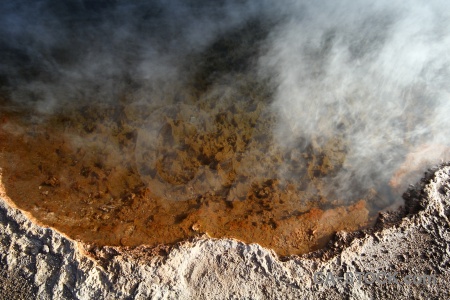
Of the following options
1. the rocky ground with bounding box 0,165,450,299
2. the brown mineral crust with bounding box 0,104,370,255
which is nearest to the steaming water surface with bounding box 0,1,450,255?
the brown mineral crust with bounding box 0,104,370,255

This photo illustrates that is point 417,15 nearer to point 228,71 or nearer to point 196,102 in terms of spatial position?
point 228,71

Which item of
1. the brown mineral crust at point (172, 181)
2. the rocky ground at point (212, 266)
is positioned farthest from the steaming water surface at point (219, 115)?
the rocky ground at point (212, 266)

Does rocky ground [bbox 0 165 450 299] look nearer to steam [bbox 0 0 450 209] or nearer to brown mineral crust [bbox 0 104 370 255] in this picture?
brown mineral crust [bbox 0 104 370 255]

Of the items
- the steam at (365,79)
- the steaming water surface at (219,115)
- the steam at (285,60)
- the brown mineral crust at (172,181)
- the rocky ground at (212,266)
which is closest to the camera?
the rocky ground at (212,266)

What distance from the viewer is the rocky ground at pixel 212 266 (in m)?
2.22

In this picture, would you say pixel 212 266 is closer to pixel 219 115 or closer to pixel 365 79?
pixel 219 115

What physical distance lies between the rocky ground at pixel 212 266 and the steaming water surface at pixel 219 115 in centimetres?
19

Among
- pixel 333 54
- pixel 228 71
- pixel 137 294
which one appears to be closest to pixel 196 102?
pixel 228 71

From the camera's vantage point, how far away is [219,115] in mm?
3182

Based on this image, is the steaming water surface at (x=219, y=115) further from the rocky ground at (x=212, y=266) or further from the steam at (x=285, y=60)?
the rocky ground at (x=212, y=266)

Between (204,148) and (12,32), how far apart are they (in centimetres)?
230

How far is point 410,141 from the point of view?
2.97m

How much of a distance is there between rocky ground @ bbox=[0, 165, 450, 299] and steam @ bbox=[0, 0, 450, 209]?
79cm

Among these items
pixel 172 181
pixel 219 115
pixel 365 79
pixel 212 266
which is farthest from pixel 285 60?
pixel 212 266
